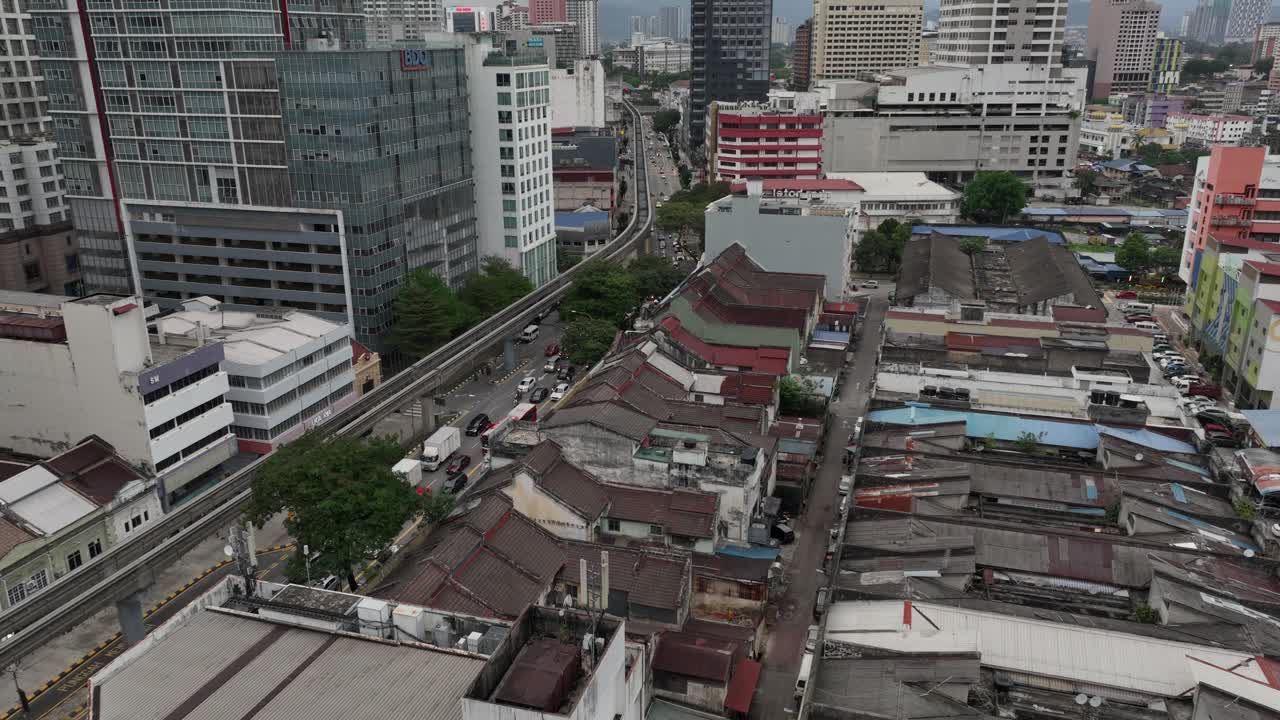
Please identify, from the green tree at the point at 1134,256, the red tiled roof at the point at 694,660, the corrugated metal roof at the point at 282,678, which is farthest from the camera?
the green tree at the point at 1134,256

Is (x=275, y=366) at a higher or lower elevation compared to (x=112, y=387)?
lower

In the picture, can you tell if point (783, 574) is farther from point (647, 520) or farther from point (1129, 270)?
point (1129, 270)

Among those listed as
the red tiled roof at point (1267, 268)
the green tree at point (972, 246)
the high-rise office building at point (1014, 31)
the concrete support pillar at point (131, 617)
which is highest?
the high-rise office building at point (1014, 31)

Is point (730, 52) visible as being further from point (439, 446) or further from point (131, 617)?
point (131, 617)

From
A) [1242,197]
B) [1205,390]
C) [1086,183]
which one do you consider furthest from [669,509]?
[1086,183]

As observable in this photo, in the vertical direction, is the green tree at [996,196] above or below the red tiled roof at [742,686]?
above

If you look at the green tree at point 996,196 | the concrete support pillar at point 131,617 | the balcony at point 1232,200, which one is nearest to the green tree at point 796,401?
the concrete support pillar at point 131,617

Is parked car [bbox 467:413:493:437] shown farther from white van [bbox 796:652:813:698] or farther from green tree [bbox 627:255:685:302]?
white van [bbox 796:652:813:698]

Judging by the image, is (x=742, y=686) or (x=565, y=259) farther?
(x=565, y=259)

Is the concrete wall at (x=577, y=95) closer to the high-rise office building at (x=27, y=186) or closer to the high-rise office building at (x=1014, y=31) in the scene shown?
the high-rise office building at (x=1014, y=31)
